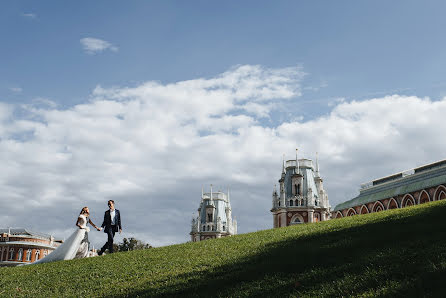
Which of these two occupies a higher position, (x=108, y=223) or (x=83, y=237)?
(x=108, y=223)

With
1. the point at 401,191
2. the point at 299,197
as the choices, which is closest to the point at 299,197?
the point at 299,197

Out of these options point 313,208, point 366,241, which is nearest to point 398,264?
point 366,241

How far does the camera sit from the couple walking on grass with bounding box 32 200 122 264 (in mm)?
17266

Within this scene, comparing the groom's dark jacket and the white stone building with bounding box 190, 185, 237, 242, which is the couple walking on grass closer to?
the groom's dark jacket

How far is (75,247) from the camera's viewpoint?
17234 mm

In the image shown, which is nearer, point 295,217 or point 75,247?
point 75,247

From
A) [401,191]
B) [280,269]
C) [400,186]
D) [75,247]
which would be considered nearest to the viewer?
[280,269]

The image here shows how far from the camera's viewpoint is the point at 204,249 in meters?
15.3

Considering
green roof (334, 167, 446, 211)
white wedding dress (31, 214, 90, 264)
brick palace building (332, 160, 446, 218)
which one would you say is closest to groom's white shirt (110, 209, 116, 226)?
white wedding dress (31, 214, 90, 264)

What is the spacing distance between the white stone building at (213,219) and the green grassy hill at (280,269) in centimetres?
9360

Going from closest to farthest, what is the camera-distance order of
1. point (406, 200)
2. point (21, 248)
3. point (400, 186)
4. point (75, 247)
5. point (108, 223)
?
1. point (75, 247)
2. point (108, 223)
3. point (406, 200)
4. point (400, 186)
5. point (21, 248)

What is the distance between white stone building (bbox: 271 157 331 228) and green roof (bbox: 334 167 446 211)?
14.7 feet

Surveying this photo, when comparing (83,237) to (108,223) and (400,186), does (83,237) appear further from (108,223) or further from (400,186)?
(400,186)

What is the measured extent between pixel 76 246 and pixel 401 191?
5116 cm
